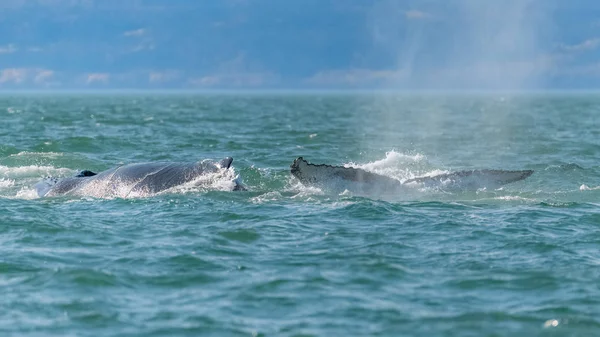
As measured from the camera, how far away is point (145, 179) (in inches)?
722

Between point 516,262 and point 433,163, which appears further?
point 433,163

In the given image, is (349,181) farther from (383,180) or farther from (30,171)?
(30,171)

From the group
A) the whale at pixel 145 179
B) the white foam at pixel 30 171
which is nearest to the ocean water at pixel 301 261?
the whale at pixel 145 179

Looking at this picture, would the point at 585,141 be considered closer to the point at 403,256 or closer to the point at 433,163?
the point at 433,163

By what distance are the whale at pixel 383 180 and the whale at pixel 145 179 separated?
71.5 inches

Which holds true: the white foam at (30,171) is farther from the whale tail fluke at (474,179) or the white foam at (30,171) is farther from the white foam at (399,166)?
the whale tail fluke at (474,179)

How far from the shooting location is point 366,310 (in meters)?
10.3

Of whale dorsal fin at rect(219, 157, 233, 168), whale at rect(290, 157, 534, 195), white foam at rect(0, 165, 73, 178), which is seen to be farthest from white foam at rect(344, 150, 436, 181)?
white foam at rect(0, 165, 73, 178)

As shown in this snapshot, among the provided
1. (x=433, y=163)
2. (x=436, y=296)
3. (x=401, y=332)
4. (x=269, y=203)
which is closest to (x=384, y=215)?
(x=269, y=203)

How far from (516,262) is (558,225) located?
319 centimetres

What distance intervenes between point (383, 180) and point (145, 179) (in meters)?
4.80

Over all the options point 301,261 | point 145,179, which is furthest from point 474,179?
point 145,179

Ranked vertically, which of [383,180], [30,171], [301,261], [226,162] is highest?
[226,162]

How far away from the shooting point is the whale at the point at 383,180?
16.9 meters
